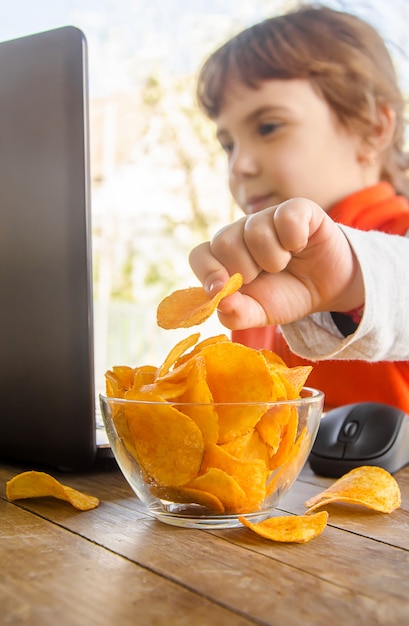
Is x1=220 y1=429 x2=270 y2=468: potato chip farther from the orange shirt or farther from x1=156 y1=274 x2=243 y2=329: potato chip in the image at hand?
the orange shirt

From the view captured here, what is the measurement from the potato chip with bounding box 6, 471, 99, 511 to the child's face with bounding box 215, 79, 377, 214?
113 centimetres

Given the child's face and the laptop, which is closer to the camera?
the laptop

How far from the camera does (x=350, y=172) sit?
1.72 metres

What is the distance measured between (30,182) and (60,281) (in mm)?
109

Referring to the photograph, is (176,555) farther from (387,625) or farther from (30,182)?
(30,182)

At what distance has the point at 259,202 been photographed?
5.54ft

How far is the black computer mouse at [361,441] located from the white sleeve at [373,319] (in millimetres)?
127

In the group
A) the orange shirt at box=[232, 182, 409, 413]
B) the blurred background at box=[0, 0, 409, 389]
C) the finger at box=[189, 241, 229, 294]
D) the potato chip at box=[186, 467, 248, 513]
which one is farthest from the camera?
the blurred background at box=[0, 0, 409, 389]

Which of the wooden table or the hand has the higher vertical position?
the hand

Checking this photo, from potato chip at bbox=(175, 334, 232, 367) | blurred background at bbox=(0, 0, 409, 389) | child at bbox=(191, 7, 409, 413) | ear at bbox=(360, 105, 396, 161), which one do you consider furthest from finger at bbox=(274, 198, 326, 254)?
blurred background at bbox=(0, 0, 409, 389)

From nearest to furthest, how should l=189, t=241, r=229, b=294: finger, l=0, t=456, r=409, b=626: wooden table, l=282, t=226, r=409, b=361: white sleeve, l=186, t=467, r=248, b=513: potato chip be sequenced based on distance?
l=0, t=456, r=409, b=626: wooden table, l=186, t=467, r=248, b=513: potato chip, l=189, t=241, r=229, b=294: finger, l=282, t=226, r=409, b=361: white sleeve

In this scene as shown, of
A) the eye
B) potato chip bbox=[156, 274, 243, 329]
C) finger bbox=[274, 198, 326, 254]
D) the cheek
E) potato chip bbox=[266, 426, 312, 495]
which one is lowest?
potato chip bbox=[266, 426, 312, 495]

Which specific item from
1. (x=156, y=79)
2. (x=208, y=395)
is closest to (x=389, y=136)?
(x=208, y=395)

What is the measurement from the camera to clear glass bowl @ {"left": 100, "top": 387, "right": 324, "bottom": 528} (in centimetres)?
55
